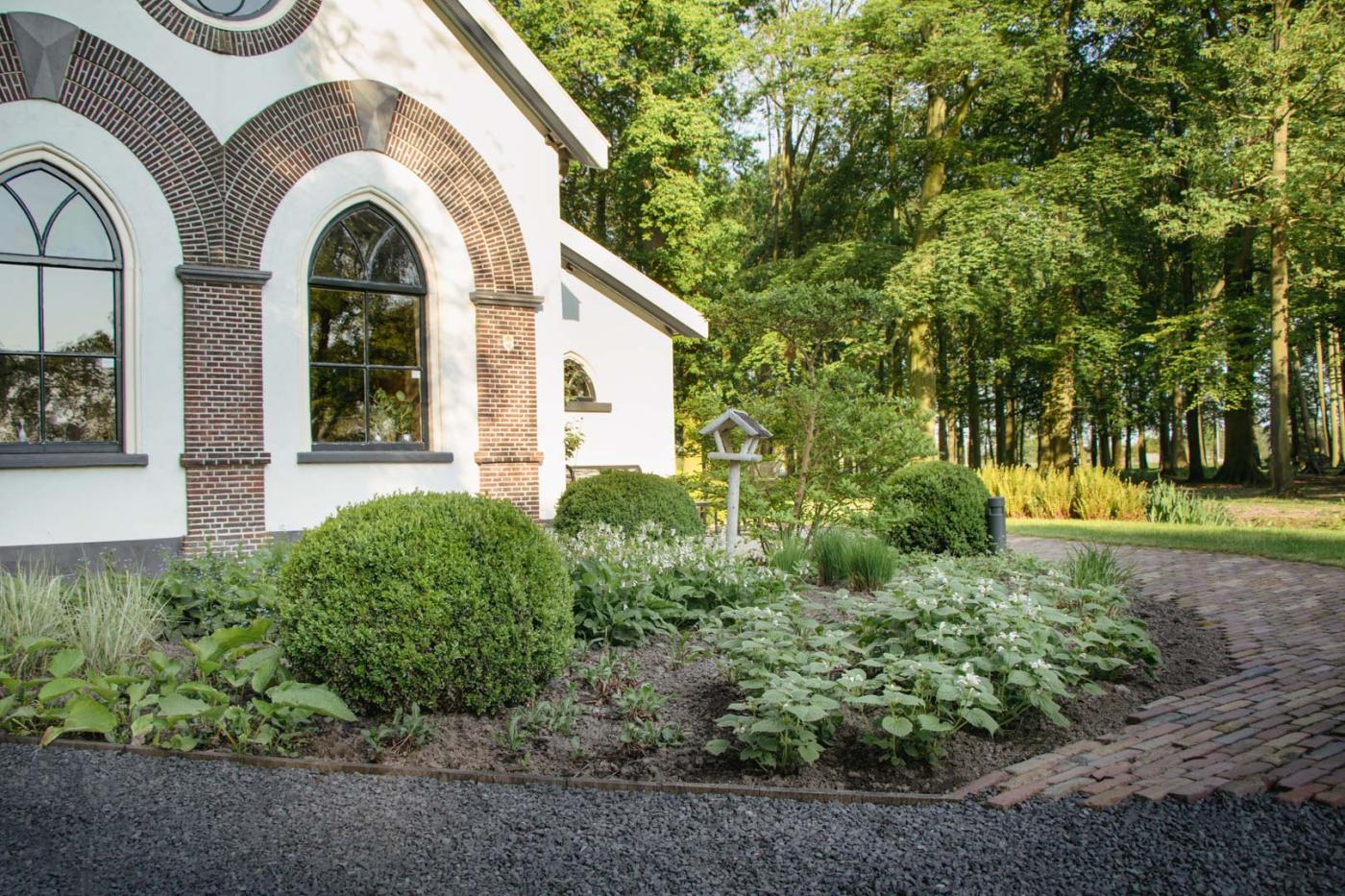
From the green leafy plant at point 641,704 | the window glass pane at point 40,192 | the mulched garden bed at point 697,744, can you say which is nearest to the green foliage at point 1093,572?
the mulched garden bed at point 697,744

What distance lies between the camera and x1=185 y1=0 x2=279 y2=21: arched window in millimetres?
8883

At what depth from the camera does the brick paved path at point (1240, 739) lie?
3469 mm

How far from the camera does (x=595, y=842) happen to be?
3.05 meters

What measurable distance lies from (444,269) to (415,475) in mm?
2392

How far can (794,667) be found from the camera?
444cm

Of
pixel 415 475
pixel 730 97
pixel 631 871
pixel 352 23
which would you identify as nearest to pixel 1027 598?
pixel 631 871

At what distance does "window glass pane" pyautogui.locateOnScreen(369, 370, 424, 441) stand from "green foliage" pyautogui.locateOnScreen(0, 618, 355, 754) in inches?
220

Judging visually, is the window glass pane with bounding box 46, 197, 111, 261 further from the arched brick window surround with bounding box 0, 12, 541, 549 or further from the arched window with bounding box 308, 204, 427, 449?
the arched window with bounding box 308, 204, 427, 449

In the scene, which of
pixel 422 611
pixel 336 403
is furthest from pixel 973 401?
pixel 422 611

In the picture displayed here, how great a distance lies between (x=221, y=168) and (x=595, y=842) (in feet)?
27.3

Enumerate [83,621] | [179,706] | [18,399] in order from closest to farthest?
1. [179,706]
2. [83,621]
3. [18,399]

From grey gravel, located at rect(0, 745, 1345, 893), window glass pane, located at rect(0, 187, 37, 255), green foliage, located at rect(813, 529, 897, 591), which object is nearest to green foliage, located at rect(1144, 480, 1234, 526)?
green foliage, located at rect(813, 529, 897, 591)

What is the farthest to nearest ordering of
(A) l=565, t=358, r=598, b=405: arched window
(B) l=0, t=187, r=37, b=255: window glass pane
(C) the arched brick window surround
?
(A) l=565, t=358, r=598, b=405: arched window
(C) the arched brick window surround
(B) l=0, t=187, r=37, b=255: window glass pane

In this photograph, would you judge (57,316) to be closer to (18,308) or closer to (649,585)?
(18,308)
